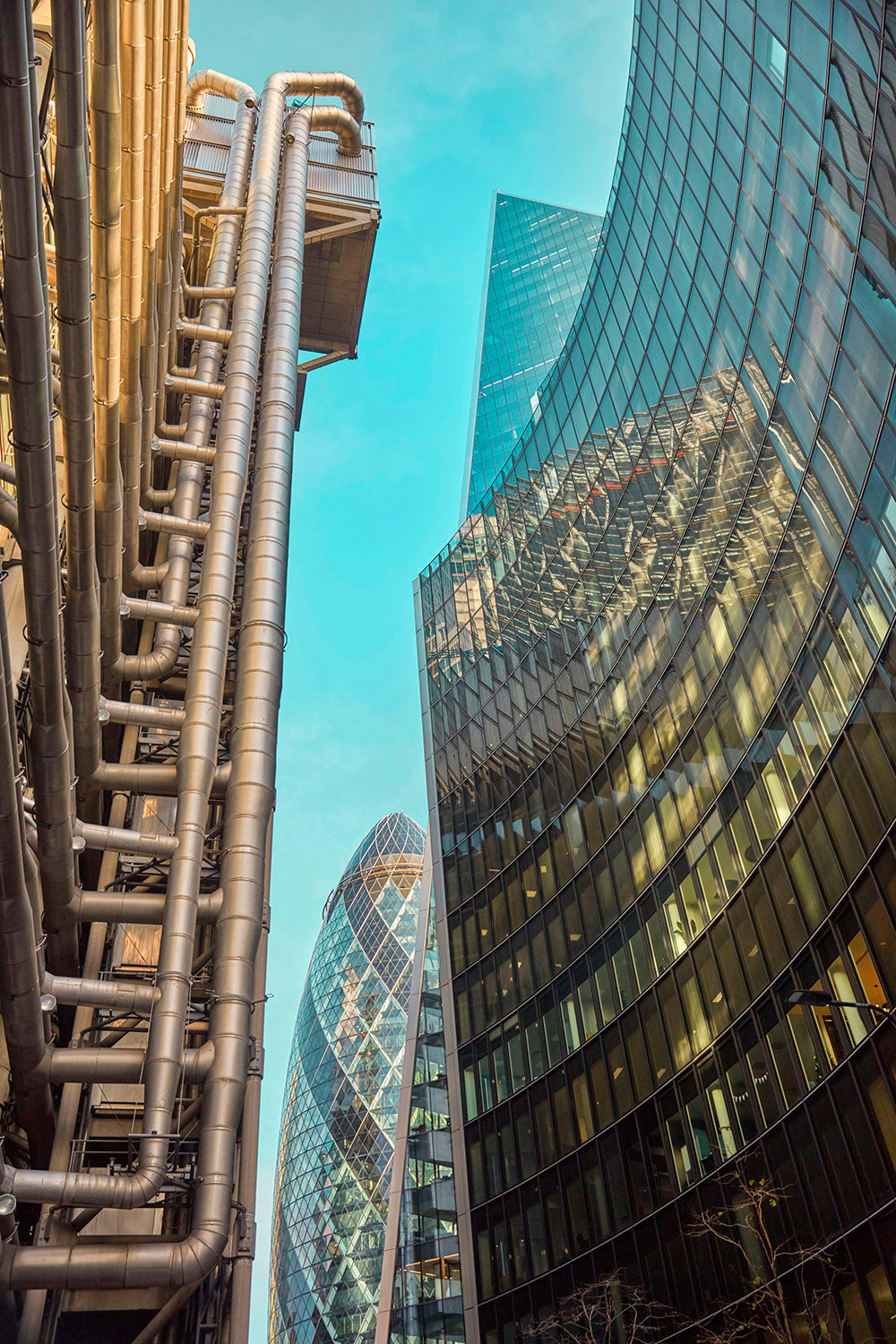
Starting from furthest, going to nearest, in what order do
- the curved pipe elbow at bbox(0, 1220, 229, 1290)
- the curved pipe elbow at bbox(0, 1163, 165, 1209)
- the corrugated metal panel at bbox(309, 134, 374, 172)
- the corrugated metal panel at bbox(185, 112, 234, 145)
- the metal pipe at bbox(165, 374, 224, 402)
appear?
the corrugated metal panel at bbox(309, 134, 374, 172) < the corrugated metal panel at bbox(185, 112, 234, 145) < the metal pipe at bbox(165, 374, 224, 402) < the curved pipe elbow at bbox(0, 1220, 229, 1290) < the curved pipe elbow at bbox(0, 1163, 165, 1209)

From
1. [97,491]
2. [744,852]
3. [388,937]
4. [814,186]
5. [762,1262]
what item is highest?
[388,937]

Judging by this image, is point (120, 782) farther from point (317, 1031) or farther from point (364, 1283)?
point (317, 1031)

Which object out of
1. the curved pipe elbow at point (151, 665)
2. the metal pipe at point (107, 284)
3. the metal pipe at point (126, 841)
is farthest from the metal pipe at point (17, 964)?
the curved pipe elbow at point (151, 665)

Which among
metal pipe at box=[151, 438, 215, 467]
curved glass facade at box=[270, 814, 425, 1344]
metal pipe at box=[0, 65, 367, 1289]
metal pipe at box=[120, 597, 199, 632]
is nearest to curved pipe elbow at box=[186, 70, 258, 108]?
metal pipe at box=[0, 65, 367, 1289]

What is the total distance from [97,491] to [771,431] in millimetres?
17104

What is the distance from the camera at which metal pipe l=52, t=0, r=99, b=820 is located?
48.9ft

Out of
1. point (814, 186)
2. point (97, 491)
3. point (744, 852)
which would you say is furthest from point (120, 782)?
point (814, 186)

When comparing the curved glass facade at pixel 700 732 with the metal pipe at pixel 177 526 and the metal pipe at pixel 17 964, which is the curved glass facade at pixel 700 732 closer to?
the metal pipe at pixel 177 526

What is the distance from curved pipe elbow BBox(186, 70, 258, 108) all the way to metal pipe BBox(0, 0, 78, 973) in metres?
38.9

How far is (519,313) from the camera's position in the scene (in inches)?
4737

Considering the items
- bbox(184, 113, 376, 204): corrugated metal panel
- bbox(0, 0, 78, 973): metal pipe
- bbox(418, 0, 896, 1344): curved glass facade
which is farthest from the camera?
bbox(184, 113, 376, 204): corrugated metal panel

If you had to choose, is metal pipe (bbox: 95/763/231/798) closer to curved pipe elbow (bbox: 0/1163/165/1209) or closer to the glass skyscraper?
curved pipe elbow (bbox: 0/1163/165/1209)

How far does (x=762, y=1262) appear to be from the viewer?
23.1 m

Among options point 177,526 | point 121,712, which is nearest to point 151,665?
point 121,712
